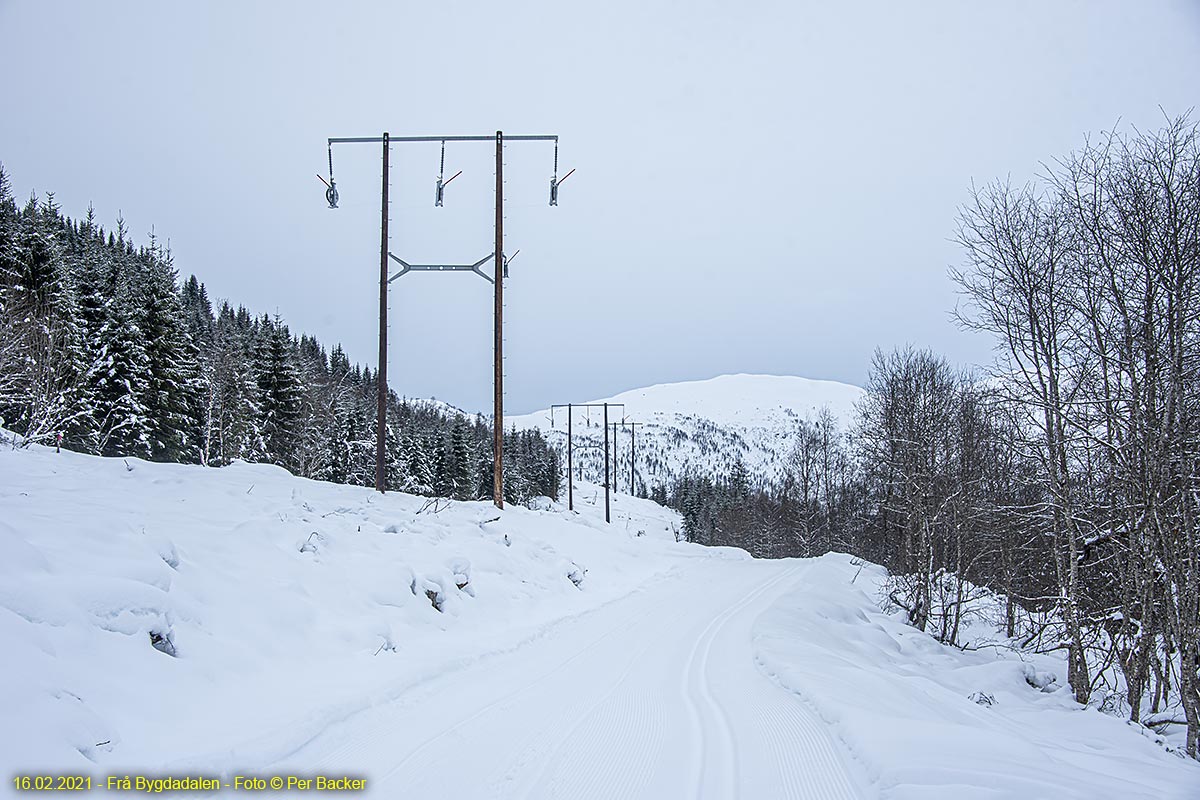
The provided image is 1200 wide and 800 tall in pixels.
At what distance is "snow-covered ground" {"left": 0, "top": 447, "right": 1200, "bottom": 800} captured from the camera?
4.33 meters

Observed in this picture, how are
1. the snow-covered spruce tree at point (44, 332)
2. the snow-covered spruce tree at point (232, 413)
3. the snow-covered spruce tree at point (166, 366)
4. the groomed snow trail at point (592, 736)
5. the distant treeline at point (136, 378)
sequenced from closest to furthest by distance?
the groomed snow trail at point (592, 736) < the snow-covered spruce tree at point (44, 332) < the distant treeline at point (136, 378) < the snow-covered spruce tree at point (166, 366) < the snow-covered spruce tree at point (232, 413)

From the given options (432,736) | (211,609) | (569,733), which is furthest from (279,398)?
(569,733)

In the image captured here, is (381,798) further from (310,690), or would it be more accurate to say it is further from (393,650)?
(393,650)

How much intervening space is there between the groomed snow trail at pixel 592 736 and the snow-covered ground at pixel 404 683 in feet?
0.09

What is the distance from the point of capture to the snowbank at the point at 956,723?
420cm

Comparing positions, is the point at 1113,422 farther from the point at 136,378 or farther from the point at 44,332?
the point at 136,378

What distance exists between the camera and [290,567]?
8.60 meters

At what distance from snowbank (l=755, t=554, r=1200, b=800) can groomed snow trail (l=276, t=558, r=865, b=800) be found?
338 mm

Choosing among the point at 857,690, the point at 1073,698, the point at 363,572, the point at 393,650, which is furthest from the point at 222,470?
the point at 1073,698

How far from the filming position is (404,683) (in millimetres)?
6445

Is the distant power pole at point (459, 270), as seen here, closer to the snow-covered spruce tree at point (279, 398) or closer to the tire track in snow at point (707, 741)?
the tire track in snow at point (707, 741)

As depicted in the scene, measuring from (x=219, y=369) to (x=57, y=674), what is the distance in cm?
4125

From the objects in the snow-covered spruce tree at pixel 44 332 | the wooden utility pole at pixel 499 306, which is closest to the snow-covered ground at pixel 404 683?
the wooden utility pole at pixel 499 306

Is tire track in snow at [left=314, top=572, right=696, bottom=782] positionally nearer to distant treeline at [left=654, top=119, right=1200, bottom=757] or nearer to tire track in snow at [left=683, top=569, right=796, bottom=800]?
tire track in snow at [left=683, top=569, right=796, bottom=800]
